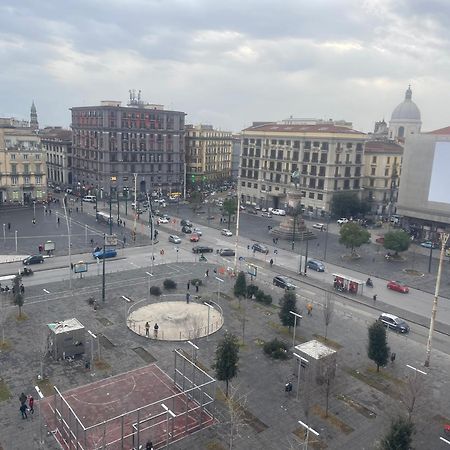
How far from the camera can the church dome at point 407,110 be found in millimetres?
163625

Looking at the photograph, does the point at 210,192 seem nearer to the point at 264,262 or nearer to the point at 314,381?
the point at 264,262

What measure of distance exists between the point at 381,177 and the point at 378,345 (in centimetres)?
7553

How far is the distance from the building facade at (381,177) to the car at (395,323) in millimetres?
62621

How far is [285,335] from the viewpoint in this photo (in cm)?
3972

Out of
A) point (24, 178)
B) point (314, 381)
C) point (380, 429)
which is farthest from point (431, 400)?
point (24, 178)

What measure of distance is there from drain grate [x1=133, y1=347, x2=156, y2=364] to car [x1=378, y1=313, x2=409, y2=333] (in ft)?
66.9

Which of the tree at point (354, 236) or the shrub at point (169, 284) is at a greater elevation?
the tree at point (354, 236)

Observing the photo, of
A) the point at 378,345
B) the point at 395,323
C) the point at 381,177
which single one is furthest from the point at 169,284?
the point at 381,177

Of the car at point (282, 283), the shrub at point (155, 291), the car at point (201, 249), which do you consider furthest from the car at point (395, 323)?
the car at point (201, 249)

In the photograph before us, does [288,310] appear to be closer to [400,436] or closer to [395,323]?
[395,323]

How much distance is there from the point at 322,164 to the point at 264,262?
41116 millimetres

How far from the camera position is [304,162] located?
332ft

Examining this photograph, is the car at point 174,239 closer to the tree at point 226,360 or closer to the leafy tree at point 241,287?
the leafy tree at point 241,287

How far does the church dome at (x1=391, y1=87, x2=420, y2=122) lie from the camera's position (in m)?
164
